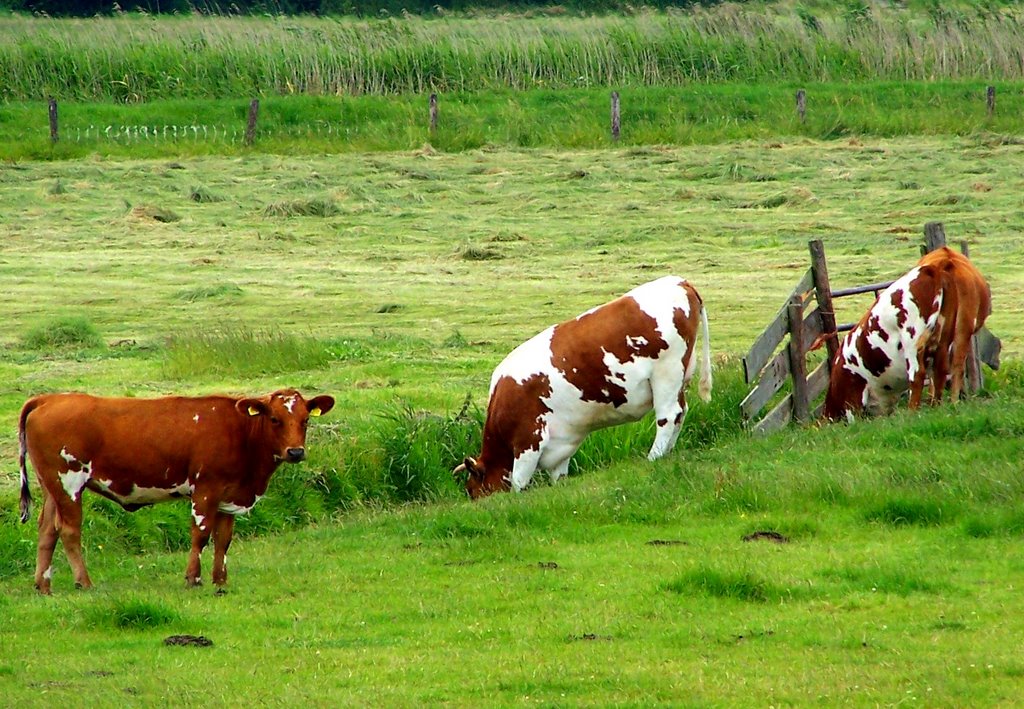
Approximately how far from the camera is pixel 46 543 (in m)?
10.5

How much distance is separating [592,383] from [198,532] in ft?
14.0

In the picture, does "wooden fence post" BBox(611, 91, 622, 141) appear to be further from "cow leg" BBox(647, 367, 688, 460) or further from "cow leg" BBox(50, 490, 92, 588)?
"cow leg" BBox(50, 490, 92, 588)

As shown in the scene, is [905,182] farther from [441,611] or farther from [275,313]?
[441,611]

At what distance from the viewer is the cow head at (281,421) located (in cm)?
1019

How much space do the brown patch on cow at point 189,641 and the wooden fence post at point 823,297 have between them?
744 centimetres

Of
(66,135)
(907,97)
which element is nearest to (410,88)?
(66,135)

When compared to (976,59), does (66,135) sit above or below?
below

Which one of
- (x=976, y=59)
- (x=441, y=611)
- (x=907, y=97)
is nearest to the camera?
(x=441, y=611)

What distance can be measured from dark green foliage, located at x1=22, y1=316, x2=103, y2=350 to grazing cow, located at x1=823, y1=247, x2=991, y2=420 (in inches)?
368

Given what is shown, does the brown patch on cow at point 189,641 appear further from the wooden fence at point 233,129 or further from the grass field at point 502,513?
the wooden fence at point 233,129

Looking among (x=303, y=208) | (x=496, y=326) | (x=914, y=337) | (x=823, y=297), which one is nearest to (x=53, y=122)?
(x=303, y=208)

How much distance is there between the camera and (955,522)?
10758 mm

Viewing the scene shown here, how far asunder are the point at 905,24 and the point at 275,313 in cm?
3166

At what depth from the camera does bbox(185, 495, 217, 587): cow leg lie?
406 inches
